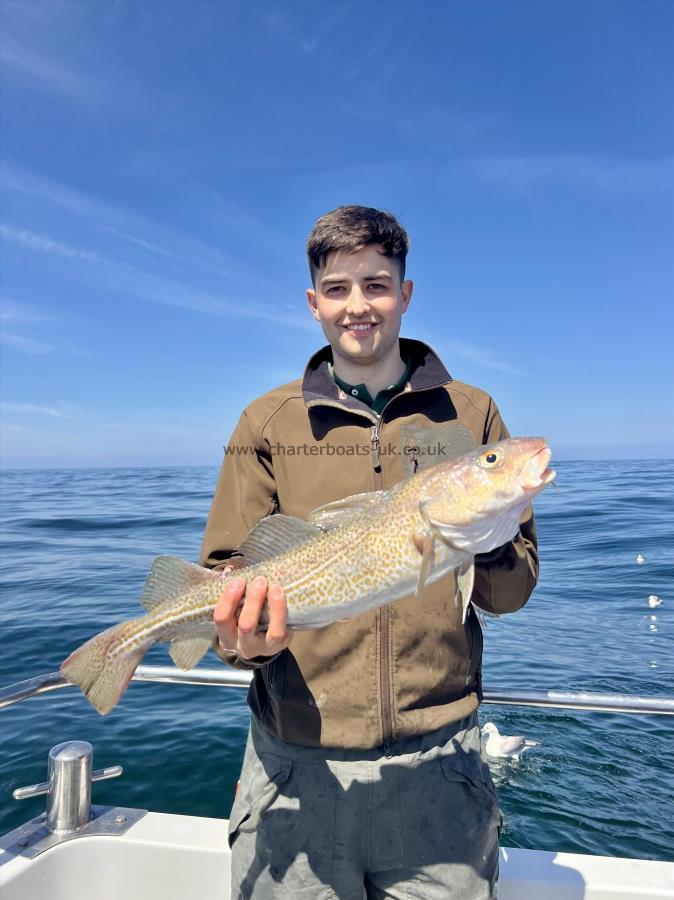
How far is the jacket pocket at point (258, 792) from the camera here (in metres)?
3.16

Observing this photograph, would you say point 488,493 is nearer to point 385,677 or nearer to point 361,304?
point 385,677

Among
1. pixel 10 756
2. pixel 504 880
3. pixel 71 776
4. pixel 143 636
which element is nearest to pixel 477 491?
pixel 143 636

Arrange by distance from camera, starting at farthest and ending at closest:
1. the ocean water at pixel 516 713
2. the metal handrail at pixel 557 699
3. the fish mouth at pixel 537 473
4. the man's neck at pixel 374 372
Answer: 1. the ocean water at pixel 516 713
2. the metal handrail at pixel 557 699
3. the man's neck at pixel 374 372
4. the fish mouth at pixel 537 473

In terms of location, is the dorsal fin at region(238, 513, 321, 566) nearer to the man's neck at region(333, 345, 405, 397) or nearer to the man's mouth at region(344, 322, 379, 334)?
the man's neck at region(333, 345, 405, 397)

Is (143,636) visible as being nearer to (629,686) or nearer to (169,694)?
(169,694)

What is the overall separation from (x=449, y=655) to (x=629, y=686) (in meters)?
8.67

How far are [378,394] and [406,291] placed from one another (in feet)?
2.39

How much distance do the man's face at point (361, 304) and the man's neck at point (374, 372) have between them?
0.14 feet

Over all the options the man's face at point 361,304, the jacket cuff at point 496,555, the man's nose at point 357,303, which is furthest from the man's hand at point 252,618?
the man's nose at point 357,303

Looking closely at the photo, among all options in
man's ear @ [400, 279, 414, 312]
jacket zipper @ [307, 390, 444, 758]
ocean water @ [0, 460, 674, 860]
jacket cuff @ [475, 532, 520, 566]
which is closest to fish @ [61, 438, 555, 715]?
jacket cuff @ [475, 532, 520, 566]

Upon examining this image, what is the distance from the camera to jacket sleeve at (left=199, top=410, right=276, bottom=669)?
350 centimetres

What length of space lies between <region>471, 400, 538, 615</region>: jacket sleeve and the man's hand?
1099 millimetres

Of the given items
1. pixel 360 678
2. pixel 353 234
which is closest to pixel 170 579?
pixel 360 678

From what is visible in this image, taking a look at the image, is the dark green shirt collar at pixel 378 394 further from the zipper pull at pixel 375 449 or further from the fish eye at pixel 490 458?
the fish eye at pixel 490 458
